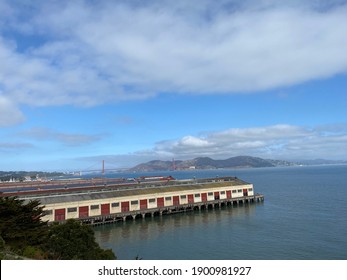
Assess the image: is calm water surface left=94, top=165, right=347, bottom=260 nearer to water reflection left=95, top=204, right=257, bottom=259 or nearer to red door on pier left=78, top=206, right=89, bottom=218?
water reflection left=95, top=204, right=257, bottom=259

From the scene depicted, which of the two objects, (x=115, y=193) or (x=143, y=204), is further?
(x=143, y=204)

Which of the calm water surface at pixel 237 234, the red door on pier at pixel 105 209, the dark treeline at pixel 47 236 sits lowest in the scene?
the calm water surface at pixel 237 234

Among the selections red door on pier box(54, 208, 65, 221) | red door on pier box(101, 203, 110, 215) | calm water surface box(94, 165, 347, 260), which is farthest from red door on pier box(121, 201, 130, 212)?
red door on pier box(54, 208, 65, 221)

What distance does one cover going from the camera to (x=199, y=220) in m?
61.3

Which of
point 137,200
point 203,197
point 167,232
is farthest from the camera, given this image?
point 203,197

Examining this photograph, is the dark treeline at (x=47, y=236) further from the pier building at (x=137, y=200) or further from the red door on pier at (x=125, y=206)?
the red door on pier at (x=125, y=206)

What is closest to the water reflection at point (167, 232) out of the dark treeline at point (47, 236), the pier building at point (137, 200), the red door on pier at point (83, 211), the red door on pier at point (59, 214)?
the pier building at point (137, 200)

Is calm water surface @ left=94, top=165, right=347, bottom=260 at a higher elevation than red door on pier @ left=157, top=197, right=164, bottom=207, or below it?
below

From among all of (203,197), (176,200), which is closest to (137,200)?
(176,200)

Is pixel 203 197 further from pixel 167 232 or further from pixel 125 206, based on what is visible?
pixel 167 232

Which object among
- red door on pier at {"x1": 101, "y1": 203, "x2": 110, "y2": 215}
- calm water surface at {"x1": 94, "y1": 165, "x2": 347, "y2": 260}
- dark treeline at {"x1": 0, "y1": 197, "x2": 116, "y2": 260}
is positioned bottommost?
calm water surface at {"x1": 94, "y1": 165, "x2": 347, "y2": 260}

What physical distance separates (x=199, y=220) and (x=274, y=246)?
22.2m

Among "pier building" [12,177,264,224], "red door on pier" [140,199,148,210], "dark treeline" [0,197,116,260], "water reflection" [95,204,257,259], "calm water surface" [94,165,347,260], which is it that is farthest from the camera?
"red door on pier" [140,199,148,210]
